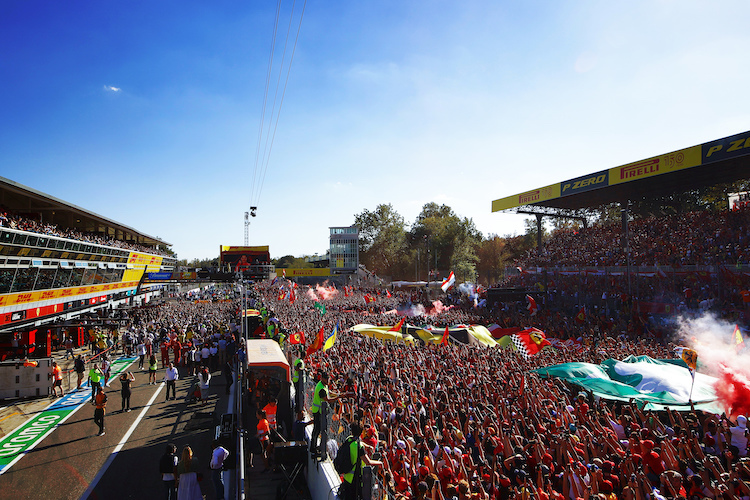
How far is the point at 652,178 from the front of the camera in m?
26.5

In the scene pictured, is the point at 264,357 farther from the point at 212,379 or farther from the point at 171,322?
the point at 171,322

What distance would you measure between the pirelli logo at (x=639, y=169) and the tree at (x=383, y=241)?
49832 mm

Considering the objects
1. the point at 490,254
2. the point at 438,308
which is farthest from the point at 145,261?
the point at 490,254

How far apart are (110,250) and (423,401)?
33.6m

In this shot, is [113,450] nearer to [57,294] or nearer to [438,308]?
[57,294]

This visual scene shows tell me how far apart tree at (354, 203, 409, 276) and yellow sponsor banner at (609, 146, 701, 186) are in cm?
4952

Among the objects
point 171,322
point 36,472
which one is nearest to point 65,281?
point 171,322

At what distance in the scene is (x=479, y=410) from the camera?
789 cm

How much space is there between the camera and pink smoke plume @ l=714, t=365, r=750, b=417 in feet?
25.6

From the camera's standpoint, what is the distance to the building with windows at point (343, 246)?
68250mm

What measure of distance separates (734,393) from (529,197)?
26750 millimetres

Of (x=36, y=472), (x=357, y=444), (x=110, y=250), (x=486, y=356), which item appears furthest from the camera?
(x=110, y=250)

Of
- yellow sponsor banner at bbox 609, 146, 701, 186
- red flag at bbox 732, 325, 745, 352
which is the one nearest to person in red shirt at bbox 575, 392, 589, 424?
red flag at bbox 732, 325, 745, 352

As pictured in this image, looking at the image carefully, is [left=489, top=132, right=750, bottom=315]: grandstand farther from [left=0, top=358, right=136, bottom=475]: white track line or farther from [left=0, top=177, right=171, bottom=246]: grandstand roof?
[left=0, top=177, right=171, bottom=246]: grandstand roof
